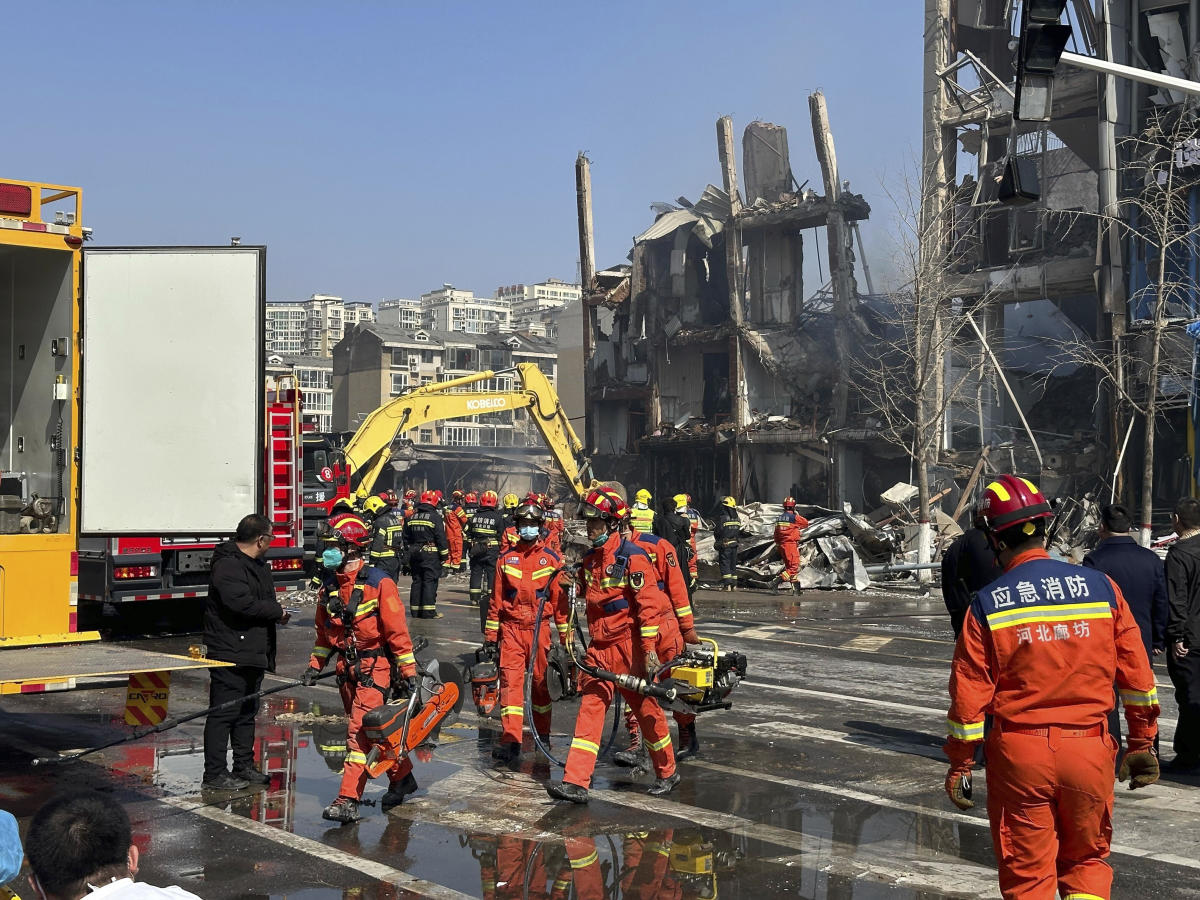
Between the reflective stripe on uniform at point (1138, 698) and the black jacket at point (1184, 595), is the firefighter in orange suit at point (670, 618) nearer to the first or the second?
the black jacket at point (1184, 595)

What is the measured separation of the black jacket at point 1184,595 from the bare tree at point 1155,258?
61.4ft

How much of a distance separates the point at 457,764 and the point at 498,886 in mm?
2891

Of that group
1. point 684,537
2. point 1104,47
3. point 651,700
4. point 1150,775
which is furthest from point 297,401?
point 1104,47

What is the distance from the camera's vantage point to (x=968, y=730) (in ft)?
15.5

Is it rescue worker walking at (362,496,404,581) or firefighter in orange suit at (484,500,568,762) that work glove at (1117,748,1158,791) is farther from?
rescue worker walking at (362,496,404,581)

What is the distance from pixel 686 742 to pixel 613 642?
1.51 metres

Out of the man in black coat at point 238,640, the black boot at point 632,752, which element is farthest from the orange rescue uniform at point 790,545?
the man in black coat at point 238,640

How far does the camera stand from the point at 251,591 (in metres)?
8.61

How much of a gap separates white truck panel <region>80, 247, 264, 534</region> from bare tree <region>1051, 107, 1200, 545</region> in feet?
68.4

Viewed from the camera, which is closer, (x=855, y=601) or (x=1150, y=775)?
(x=1150, y=775)

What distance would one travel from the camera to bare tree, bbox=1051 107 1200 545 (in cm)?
2720

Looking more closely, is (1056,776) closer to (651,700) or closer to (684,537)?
(651,700)

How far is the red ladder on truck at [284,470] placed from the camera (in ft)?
50.4

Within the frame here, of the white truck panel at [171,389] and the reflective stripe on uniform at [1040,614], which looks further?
the white truck panel at [171,389]
